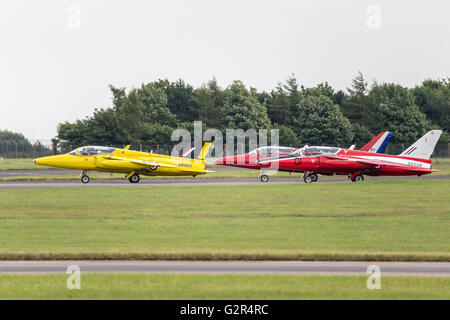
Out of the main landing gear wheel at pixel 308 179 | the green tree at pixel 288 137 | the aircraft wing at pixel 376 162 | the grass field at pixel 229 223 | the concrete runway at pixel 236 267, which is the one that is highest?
the green tree at pixel 288 137

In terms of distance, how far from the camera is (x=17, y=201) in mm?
36531

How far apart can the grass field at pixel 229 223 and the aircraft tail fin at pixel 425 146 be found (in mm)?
4424

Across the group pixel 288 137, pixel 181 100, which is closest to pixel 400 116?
pixel 288 137

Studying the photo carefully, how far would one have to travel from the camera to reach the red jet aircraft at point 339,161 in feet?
156

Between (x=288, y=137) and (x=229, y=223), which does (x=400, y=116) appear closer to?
(x=288, y=137)

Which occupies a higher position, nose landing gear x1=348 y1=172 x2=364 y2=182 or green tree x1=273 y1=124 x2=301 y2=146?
green tree x1=273 y1=124 x2=301 y2=146

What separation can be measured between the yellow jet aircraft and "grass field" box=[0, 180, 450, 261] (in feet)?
13.9

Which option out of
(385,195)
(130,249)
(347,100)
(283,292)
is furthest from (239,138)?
(283,292)

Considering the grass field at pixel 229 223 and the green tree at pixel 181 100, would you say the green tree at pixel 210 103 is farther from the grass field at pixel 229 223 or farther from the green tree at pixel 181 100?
the grass field at pixel 229 223

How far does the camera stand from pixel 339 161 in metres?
47.3

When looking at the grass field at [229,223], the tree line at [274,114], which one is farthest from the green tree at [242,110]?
the grass field at [229,223]

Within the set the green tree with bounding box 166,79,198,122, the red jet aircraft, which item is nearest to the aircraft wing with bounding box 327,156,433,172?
the red jet aircraft

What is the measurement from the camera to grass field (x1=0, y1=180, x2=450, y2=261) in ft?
69.2

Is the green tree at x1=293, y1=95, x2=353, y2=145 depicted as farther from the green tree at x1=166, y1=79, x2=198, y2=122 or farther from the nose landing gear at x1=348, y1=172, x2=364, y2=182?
the nose landing gear at x1=348, y1=172, x2=364, y2=182
